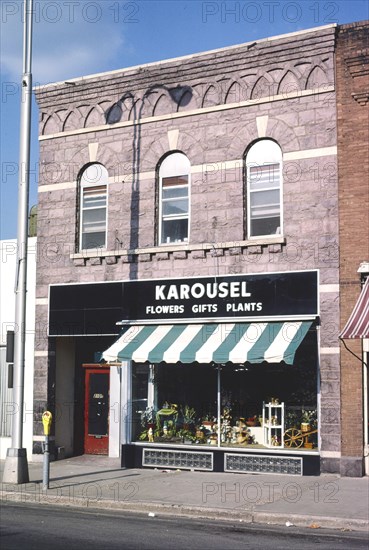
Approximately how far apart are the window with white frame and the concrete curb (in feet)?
22.8

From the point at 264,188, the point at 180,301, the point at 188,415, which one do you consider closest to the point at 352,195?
the point at 264,188

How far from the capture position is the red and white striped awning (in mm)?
15070

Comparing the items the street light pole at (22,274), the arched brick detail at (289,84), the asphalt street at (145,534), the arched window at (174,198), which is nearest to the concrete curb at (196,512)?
the asphalt street at (145,534)

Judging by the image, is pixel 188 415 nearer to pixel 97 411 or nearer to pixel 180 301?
pixel 180 301

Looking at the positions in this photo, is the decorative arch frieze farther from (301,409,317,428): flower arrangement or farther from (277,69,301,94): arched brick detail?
(301,409,317,428): flower arrangement

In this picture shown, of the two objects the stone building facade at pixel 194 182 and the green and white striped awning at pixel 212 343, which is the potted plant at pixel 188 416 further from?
the green and white striped awning at pixel 212 343

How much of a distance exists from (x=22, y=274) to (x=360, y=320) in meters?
6.80

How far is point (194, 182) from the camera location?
18.6 meters

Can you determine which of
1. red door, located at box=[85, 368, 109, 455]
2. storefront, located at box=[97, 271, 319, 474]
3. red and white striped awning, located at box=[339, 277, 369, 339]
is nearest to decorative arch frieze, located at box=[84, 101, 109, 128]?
storefront, located at box=[97, 271, 319, 474]

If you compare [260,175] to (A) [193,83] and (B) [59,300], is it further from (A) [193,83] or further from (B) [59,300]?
(B) [59,300]

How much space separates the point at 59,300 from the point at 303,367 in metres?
6.30

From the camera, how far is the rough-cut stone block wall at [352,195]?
1622 centimetres

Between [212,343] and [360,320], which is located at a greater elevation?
[360,320]

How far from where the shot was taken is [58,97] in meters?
20.5
